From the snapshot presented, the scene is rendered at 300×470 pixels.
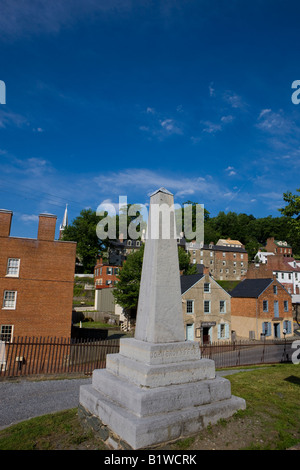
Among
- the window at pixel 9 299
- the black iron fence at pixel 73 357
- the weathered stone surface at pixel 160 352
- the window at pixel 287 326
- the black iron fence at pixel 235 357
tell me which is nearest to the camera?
the weathered stone surface at pixel 160 352

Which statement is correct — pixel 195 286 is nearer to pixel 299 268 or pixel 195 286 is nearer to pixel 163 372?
pixel 163 372

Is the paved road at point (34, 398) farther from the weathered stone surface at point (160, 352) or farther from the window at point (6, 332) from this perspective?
the window at point (6, 332)

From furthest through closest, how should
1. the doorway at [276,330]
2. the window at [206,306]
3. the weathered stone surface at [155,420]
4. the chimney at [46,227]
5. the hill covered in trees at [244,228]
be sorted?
the hill covered in trees at [244,228] → the doorway at [276,330] → the window at [206,306] → the chimney at [46,227] → the weathered stone surface at [155,420]

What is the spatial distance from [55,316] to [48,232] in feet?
20.7

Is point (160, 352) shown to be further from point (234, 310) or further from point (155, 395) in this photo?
point (234, 310)

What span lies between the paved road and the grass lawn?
184cm

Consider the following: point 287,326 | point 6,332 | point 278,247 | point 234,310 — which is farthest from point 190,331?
point 278,247

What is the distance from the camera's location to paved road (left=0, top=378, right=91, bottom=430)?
759 cm

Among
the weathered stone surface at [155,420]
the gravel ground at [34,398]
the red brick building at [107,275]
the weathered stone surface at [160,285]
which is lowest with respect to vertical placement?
the gravel ground at [34,398]

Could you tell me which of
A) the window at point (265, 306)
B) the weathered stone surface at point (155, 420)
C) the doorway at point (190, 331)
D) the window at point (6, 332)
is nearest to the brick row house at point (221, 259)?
the window at point (265, 306)

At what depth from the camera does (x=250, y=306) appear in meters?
33.0

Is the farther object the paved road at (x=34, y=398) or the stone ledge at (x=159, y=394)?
the paved road at (x=34, y=398)

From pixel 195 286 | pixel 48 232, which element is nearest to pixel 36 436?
pixel 48 232

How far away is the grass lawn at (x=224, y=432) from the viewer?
4.34 m
